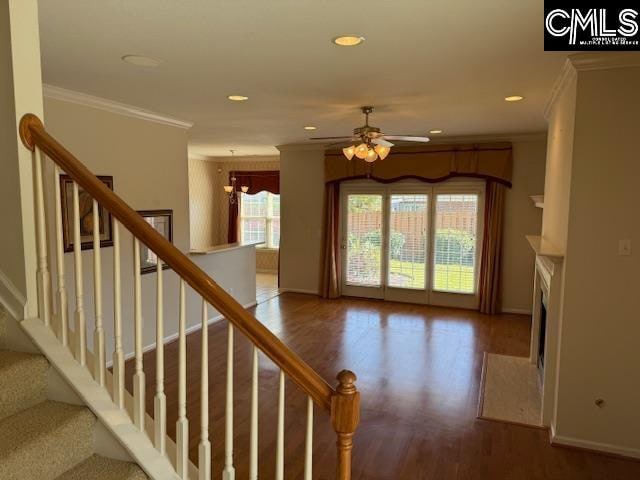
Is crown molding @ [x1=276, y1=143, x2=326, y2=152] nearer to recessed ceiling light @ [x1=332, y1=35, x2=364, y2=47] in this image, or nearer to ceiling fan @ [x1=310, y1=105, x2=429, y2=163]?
ceiling fan @ [x1=310, y1=105, x2=429, y2=163]

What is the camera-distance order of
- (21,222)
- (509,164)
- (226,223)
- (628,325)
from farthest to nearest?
(226,223)
(509,164)
(628,325)
(21,222)

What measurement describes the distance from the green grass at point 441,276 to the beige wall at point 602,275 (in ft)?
12.9

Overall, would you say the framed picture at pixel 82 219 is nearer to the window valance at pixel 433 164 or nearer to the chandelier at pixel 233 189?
the window valance at pixel 433 164

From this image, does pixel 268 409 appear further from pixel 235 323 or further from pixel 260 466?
pixel 235 323

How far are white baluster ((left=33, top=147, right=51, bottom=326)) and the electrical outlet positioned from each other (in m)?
3.25

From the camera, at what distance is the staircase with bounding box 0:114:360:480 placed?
149cm

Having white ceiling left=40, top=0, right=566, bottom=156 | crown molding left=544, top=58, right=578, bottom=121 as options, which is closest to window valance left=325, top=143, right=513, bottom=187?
white ceiling left=40, top=0, right=566, bottom=156

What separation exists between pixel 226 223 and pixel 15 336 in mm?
9039

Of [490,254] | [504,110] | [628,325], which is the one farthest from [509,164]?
[628,325]

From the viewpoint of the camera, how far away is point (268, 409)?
144 inches

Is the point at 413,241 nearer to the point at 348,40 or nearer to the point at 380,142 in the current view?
the point at 380,142

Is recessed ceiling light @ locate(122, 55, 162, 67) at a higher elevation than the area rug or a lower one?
higher

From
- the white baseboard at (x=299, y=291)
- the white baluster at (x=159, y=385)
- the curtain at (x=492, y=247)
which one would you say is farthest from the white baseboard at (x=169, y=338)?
the curtain at (x=492, y=247)

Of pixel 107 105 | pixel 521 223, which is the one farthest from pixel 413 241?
pixel 107 105
